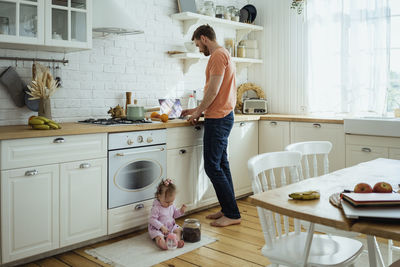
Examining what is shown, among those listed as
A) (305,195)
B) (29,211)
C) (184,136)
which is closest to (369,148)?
(184,136)

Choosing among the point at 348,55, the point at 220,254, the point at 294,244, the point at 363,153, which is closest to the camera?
the point at 294,244

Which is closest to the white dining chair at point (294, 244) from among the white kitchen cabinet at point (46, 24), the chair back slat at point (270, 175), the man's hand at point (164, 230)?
the chair back slat at point (270, 175)

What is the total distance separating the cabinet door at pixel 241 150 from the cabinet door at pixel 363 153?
1.05m

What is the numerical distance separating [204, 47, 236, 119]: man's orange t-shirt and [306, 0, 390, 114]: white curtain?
1627mm

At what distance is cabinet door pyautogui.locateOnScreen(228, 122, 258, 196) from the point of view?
4.30m

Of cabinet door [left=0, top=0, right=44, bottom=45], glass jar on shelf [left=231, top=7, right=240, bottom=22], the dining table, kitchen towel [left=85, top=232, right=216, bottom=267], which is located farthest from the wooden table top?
glass jar on shelf [left=231, top=7, right=240, bottom=22]

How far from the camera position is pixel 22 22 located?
2.87 metres

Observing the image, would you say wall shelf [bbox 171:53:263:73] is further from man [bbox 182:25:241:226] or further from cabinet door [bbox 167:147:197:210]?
cabinet door [bbox 167:147:197:210]

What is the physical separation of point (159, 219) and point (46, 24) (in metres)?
1.69

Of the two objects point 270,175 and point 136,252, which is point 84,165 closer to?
point 136,252

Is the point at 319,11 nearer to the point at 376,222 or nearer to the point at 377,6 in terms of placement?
the point at 377,6

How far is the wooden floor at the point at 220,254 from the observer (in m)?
2.79

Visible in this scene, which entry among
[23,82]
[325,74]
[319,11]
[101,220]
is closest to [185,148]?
[101,220]

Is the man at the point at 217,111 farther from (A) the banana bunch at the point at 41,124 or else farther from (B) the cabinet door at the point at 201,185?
(A) the banana bunch at the point at 41,124
